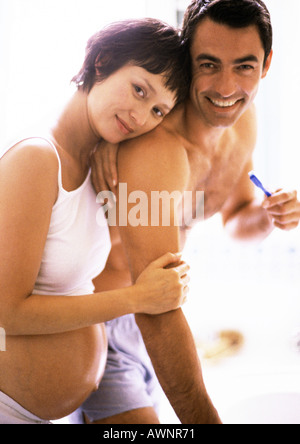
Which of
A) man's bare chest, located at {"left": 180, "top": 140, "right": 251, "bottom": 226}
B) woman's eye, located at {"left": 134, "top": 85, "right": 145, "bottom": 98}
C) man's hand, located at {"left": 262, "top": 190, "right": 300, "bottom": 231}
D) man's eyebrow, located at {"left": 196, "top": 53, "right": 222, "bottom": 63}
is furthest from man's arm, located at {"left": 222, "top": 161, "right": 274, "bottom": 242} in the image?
woman's eye, located at {"left": 134, "top": 85, "right": 145, "bottom": 98}

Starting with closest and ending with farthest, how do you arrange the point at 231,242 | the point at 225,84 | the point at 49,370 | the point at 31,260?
the point at 31,260, the point at 49,370, the point at 225,84, the point at 231,242

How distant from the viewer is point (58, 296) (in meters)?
0.82

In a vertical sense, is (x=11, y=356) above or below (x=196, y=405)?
above

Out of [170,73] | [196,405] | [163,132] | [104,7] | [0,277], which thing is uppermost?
[104,7]

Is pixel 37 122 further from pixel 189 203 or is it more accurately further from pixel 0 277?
pixel 189 203

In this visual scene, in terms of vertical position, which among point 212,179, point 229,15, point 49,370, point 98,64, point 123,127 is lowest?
point 49,370

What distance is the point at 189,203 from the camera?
1.13 meters

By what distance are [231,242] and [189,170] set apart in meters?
0.52

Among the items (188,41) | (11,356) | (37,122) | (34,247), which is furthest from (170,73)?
(11,356)

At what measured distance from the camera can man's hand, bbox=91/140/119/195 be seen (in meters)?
0.91

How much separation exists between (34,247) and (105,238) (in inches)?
8.9

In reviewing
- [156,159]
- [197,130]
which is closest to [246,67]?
[197,130]

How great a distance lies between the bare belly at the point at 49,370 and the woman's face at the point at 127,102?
1.34 feet

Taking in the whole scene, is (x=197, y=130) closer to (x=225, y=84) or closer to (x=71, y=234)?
(x=225, y=84)
